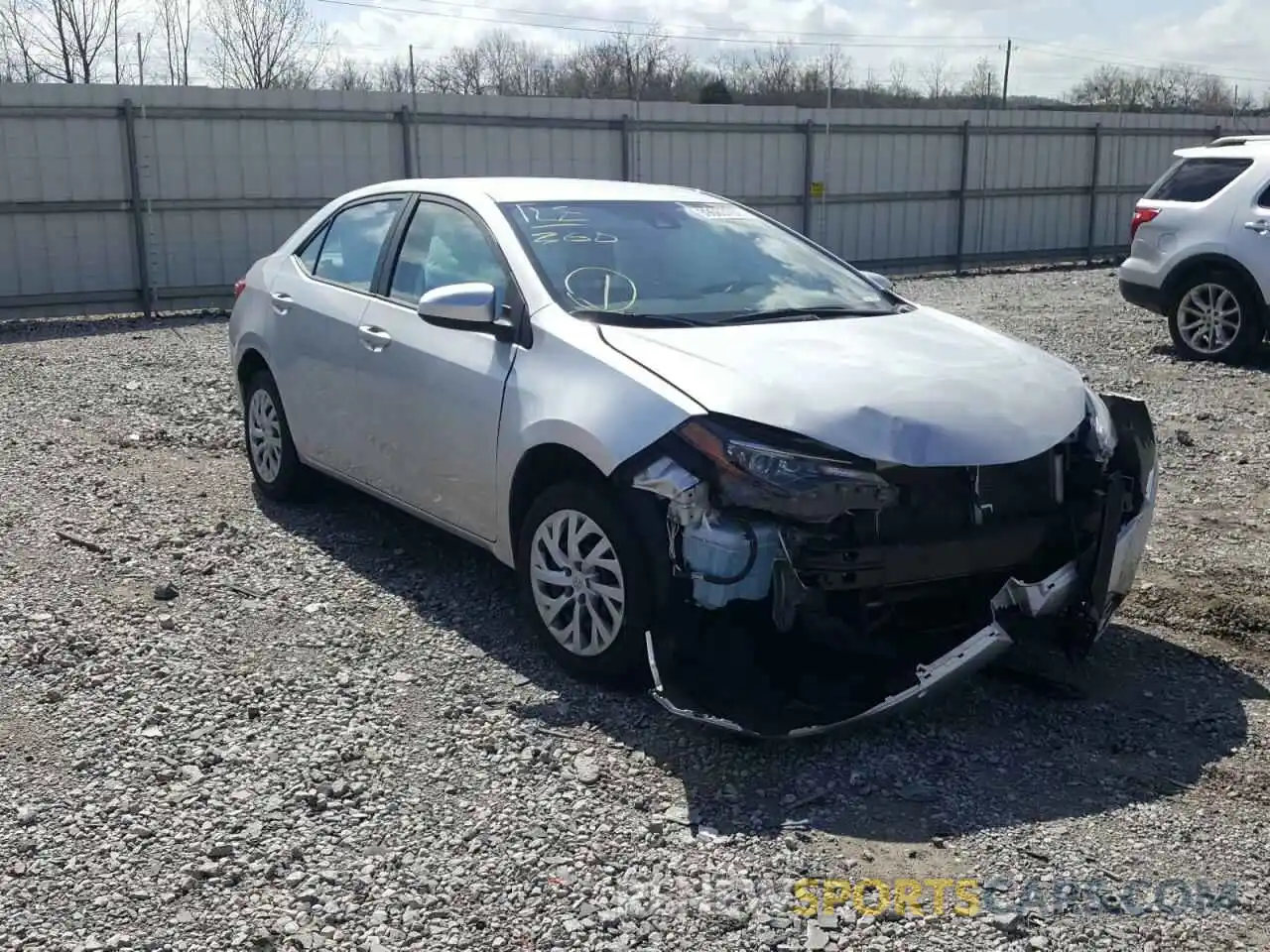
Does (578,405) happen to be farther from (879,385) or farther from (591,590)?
(879,385)

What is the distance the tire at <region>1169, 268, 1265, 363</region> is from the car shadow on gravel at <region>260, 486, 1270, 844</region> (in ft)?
22.8

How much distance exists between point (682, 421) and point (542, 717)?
108 centimetres

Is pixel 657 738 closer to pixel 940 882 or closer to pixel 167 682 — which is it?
pixel 940 882

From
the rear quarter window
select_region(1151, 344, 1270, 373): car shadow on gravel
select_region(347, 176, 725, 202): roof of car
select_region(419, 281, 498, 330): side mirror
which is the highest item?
select_region(347, 176, 725, 202): roof of car

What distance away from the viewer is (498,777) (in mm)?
3896

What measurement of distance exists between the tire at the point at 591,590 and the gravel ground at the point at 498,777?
121 millimetres

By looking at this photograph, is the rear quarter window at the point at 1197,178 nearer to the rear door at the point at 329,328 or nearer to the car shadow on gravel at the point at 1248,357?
the car shadow on gravel at the point at 1248,357

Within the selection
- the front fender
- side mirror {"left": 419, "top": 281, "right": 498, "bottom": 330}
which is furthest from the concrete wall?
the front fender

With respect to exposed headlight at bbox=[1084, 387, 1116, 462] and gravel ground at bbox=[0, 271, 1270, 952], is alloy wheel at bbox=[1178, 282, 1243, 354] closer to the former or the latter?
gravel ground at bbox=[0, 271, 1270, 952]

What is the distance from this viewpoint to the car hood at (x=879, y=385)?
156 inches

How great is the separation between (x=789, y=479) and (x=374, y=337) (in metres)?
2.28

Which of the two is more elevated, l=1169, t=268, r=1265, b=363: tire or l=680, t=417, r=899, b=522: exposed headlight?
l=680, t=417, r=899, b=522: exposed headlight

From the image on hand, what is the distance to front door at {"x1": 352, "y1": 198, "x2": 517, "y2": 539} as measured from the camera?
190 inches

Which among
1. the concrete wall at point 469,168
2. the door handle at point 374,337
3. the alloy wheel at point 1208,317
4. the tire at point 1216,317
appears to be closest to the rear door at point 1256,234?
the tire at point 1216,317
